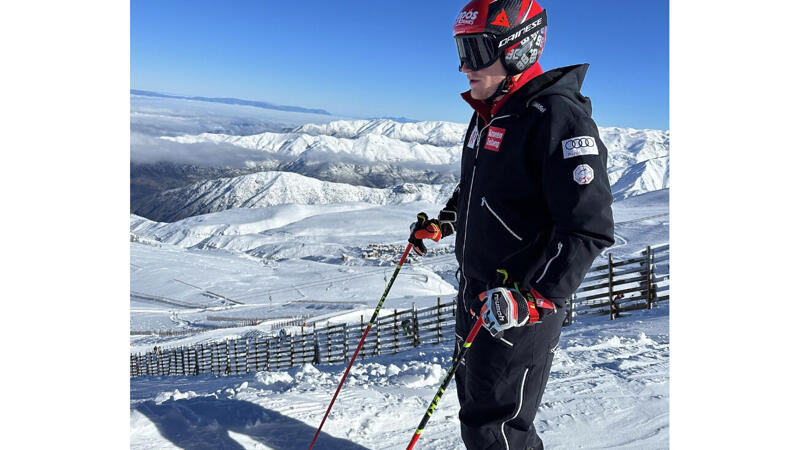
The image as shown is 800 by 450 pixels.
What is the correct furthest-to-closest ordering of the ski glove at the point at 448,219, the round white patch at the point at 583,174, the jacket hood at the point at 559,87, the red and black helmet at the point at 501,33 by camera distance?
the ski glove at the point at 448,219
the red and black helmet at the point at 501,33
the jacket hood at the point at 559,87
the round white patch at the point at 583,174

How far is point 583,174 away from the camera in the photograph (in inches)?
87.9

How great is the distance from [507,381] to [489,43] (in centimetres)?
159

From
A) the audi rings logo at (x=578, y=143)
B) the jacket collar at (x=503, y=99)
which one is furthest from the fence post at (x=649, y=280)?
the audi rings logo at (x=578, y=143)

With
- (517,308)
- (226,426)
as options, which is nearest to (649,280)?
(226,426)

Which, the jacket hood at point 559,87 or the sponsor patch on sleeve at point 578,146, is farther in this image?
the jacket hood at point 559,87

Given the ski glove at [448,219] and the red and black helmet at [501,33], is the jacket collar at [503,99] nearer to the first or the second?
the red and black helmet at [501,33]

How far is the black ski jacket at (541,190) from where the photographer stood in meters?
2.24

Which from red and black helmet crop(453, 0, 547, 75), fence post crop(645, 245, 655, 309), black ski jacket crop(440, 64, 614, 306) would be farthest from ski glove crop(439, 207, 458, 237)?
fence post crop(645, 245, 655, 309)

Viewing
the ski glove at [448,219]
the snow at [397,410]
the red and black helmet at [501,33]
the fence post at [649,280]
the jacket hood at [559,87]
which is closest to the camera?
the jacket hood at [559,87]

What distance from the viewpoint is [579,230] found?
7.31 feet

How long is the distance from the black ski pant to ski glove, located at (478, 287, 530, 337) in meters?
0.23

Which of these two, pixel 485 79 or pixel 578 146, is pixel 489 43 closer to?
pixel 485 79
